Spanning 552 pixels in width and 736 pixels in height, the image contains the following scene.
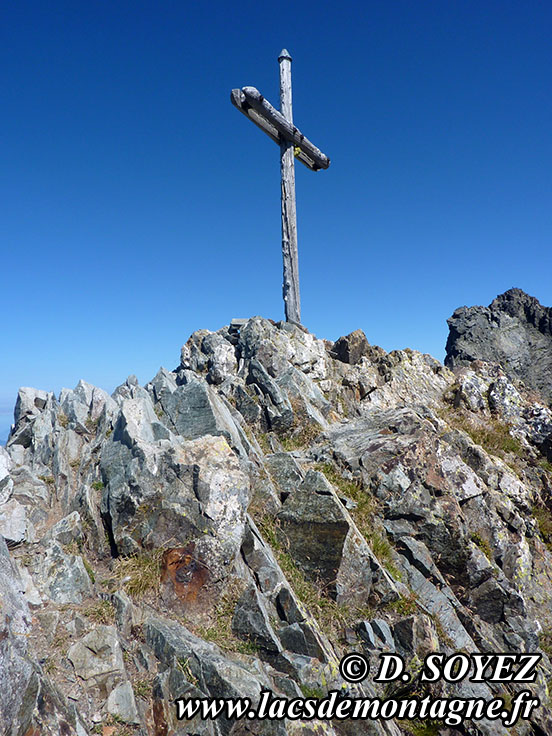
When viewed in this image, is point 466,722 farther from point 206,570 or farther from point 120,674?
point 120,674

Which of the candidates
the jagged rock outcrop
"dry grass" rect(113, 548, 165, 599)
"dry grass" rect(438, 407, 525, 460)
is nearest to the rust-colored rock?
"dry grass" rect(113, 548, 165, 599)

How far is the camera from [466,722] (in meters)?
7.34

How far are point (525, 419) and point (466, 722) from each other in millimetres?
13386

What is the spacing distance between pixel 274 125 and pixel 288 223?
4799 mm

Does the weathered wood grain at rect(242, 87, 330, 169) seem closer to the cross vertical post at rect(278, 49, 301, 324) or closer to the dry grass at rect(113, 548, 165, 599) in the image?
the cross vertical post at rect(278, 49, 301, 324)

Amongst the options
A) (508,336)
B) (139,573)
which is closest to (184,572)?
(139,573)

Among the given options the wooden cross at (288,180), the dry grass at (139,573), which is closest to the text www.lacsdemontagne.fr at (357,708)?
the dry grass at (139,573)

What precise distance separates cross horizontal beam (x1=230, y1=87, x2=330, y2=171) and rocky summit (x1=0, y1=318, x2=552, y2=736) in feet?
42.3

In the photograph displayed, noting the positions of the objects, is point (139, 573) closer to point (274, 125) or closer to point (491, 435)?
point (491, 435)

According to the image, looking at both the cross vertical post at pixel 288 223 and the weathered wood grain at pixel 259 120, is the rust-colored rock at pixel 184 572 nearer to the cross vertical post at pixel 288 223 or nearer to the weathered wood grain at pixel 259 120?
the cross vertical post at pixel 288 223

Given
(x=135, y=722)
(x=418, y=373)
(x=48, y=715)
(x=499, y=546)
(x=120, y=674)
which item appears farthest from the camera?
(x=418, y=373)

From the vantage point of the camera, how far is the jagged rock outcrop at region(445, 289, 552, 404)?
34.0 metres

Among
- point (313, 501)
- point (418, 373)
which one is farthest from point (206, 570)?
point (418, 373)

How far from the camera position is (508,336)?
36.4m
